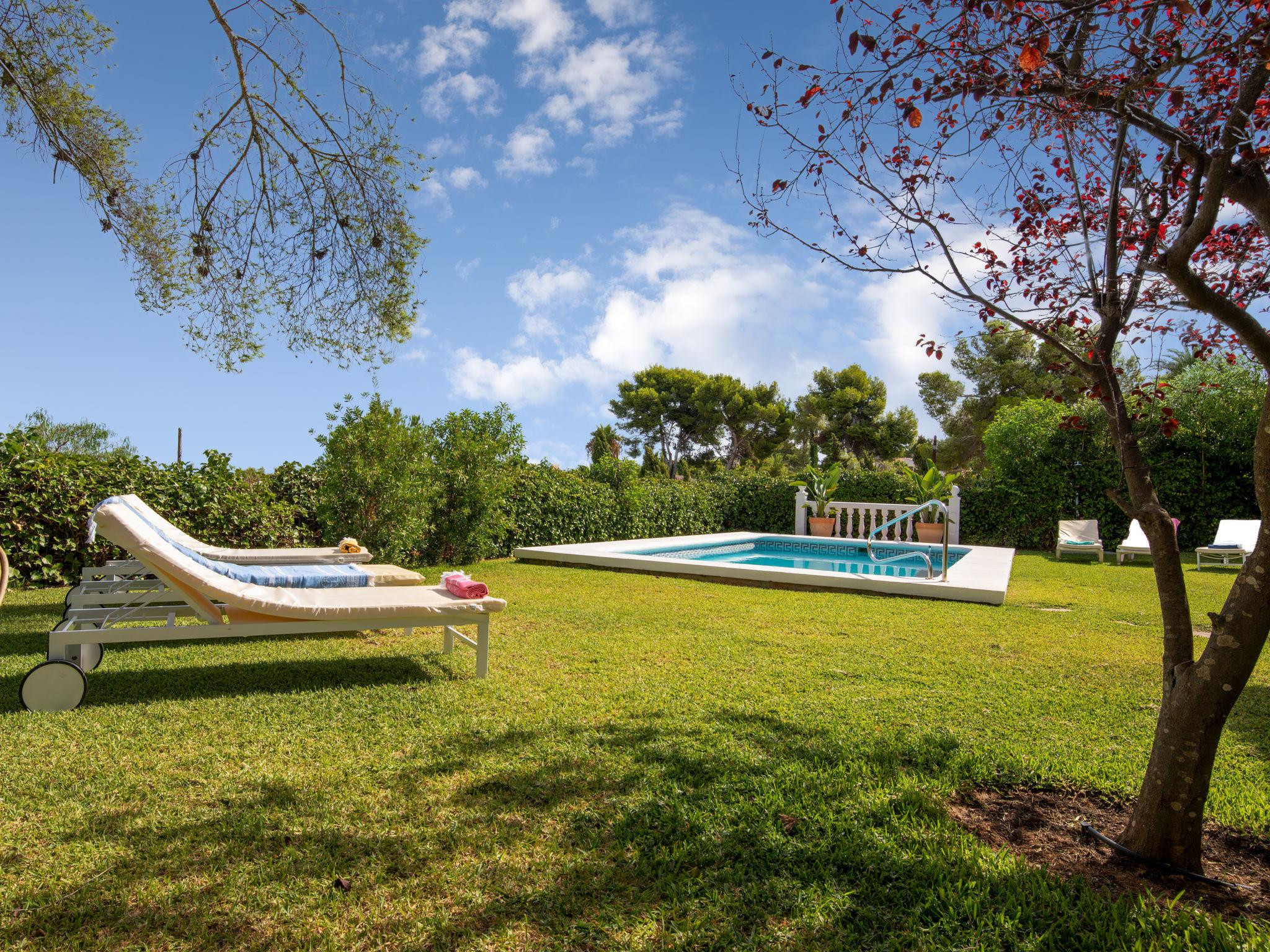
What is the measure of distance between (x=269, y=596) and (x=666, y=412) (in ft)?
134

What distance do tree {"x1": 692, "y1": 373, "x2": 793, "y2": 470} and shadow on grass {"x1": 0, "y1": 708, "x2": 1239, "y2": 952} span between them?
39.7 meters

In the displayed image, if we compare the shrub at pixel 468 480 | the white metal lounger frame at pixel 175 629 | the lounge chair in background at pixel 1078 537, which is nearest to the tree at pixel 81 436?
the shrub at pixel 468 480

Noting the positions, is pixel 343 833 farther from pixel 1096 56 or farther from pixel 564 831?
pixel 1096 56

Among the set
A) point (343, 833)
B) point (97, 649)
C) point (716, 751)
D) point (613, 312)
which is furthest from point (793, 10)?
point (613, 312)

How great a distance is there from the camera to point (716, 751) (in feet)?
10.6

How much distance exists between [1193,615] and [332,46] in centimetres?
1008

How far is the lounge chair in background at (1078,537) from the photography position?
1386 cm

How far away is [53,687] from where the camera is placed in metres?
3.81

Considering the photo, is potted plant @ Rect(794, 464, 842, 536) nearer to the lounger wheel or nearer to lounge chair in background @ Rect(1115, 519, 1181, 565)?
lounge chair in background @ Rect(1115, 519, 1181, 565)

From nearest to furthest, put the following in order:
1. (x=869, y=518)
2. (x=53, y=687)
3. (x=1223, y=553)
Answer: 1. (x=53, y=687)
2. (x=1223, y=553)
3. (x=869, y=518)

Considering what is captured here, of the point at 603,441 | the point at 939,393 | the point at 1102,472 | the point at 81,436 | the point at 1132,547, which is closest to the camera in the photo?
the point at 1132,547

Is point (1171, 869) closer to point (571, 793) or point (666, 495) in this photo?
point (571, 793)

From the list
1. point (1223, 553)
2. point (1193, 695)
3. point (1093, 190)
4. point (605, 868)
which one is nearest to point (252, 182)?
point (1093, 190)

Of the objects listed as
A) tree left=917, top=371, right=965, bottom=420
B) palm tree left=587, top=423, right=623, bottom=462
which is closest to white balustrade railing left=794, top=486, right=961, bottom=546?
palm tree left=587, top=423, right=623, bottom=462
